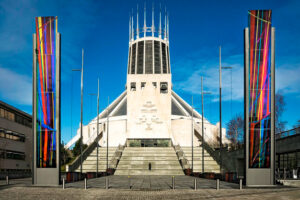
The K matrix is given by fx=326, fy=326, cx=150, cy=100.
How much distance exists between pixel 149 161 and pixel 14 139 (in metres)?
17.9

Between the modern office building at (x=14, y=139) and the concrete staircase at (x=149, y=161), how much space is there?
42.1ft

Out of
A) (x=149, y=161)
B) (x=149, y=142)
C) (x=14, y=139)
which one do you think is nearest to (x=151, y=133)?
(x=149, y=142)

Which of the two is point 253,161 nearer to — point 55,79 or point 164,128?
point 55,79

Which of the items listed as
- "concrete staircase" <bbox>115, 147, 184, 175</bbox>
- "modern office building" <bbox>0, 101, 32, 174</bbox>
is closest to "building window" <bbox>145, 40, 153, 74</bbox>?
"concrete staircase" <bbox>115, 147, 184, 175</bbox>

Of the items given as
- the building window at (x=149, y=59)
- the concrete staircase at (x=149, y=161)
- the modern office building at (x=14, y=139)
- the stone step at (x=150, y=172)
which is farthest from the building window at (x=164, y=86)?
the building window at (x=149, y=59)

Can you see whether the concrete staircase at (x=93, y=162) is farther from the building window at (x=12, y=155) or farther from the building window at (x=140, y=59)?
the building window at (x=140, y=59)

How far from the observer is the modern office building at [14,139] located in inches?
1524

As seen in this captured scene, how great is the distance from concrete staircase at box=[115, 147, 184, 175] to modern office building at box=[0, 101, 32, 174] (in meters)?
12.8

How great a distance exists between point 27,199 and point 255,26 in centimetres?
1525

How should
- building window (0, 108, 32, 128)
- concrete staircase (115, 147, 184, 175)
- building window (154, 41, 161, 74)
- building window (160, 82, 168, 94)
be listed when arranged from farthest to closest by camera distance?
1. building window (154, 41, 161, 74)
2. building window (160, 82, 168, 94)
3. building window (0, 108, 32, 128)
4. concrete staircase (115, 147, 184, 175)

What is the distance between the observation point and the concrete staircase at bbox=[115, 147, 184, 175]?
37.6 metres

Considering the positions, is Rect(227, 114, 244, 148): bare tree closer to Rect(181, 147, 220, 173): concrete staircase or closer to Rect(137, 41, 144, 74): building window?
Rect(181, 147, 220, 173): concrete staircase

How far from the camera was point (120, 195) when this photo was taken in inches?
602

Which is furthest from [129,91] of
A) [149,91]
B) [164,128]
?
[164,128]
